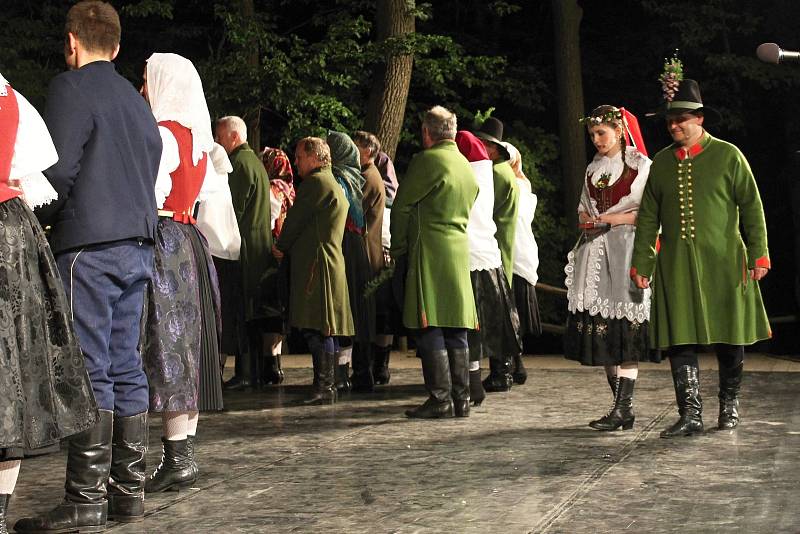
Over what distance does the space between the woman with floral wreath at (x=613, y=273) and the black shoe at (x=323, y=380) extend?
1.80m

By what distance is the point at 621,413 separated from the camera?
7.58 metres

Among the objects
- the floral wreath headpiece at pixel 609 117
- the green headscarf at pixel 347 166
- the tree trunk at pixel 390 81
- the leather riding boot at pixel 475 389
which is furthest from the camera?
the tree trunk at pixel 390 81

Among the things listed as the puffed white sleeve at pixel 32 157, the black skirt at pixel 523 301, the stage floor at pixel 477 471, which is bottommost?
the stage floor at pixel 477 471

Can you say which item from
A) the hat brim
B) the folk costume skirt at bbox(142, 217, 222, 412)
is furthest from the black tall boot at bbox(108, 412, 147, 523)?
the hat brim

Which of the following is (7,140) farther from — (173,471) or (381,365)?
(381,365)

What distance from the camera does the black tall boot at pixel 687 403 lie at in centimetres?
725

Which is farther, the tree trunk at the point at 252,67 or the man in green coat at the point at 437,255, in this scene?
the tree trunk at the point at 252,67

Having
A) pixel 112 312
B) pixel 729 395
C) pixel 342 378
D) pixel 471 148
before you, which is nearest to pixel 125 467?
pixel 112 312

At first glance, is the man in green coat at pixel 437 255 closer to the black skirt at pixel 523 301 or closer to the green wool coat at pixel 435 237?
the green wool coat at pixel 435 237

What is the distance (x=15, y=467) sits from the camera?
4.58 metres

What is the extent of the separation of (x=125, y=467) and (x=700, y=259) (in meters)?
3.47

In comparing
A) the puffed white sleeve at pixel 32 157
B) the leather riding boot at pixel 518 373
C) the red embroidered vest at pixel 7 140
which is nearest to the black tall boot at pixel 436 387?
the leather riding boot at pixel 518 373

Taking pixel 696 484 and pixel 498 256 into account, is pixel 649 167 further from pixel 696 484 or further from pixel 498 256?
pixel 696 484

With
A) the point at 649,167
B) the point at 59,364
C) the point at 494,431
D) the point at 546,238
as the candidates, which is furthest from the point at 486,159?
the point at 546,238
